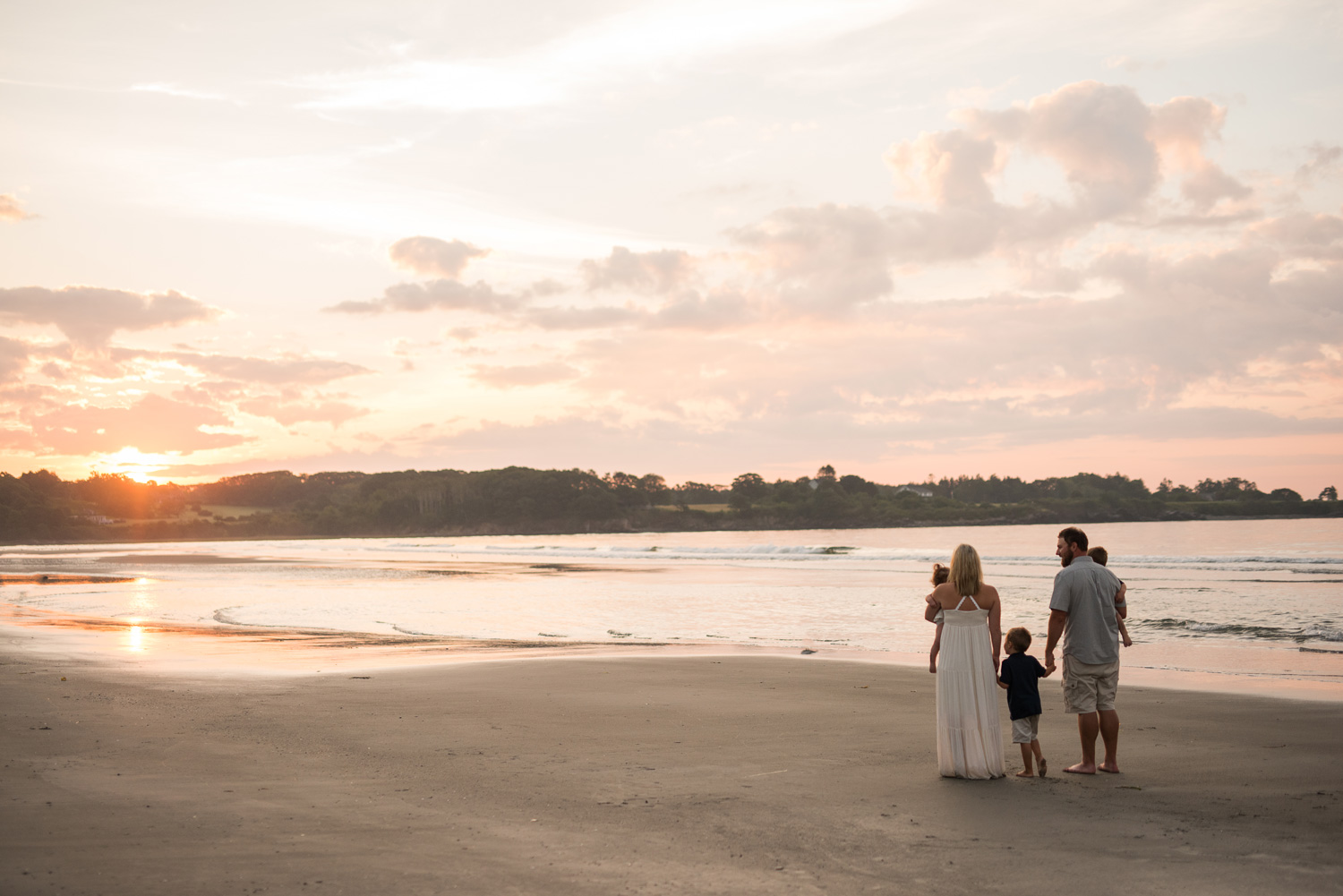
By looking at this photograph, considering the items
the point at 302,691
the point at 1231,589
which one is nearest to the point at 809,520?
the point at 1231,589

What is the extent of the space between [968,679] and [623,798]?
8.71 feet

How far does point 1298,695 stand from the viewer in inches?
435

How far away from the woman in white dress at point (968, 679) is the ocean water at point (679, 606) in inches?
296

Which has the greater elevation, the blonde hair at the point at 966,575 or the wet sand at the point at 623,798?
the blonde hair at the point at 966,575

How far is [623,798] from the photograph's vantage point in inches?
255

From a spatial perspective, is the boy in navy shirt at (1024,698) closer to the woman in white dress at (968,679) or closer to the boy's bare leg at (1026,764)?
the boy's bare leg at (1026,764)

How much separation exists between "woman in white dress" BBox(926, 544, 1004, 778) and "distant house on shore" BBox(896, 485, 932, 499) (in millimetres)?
157279

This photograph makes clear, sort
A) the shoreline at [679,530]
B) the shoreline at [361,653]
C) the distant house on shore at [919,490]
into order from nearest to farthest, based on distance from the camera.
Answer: the shoreline at [361,653] → the shoreline at [679,530] → the distant house on shore at [919,490]

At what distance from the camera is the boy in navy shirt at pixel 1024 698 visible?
7191mm

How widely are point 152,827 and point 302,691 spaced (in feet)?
17.8

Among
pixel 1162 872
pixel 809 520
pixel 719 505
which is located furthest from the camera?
pixel 719 505

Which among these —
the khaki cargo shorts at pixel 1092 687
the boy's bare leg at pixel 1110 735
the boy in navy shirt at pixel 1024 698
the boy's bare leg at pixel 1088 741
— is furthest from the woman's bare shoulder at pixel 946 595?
the boy's bare leg at pixel 1110 735

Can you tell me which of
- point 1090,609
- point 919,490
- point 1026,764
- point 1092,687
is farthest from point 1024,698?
point 919,490

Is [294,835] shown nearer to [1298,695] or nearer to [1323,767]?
[1323,767]
